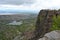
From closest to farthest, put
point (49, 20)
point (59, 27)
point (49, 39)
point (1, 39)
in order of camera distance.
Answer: point (49, 39), point (59, 27), point (49, 20), point (1, 39)

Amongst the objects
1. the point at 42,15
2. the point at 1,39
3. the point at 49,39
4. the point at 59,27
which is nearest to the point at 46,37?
the point at 49,39

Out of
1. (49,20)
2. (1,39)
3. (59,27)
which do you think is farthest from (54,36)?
(1,39)

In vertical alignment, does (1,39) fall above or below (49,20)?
below

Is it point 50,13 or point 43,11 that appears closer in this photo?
point 50,13

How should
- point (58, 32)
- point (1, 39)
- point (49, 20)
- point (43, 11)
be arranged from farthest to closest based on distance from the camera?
1. point (1, 39)
2. point (43, 11)
3. point (49, 20)
4. point (58, 32)

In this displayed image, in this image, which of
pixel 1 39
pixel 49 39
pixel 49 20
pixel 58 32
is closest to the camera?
pixel 49 39

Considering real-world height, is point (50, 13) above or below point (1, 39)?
above

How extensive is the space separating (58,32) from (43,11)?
2525 cm

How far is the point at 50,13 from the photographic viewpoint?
38062 millimetres

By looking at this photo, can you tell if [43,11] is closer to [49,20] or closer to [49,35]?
[49,20]

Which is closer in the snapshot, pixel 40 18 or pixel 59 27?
pixel 59 27

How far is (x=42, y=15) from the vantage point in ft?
142

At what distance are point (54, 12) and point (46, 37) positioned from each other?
21059mm

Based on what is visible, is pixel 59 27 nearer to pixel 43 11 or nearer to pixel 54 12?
pixel 54 12
